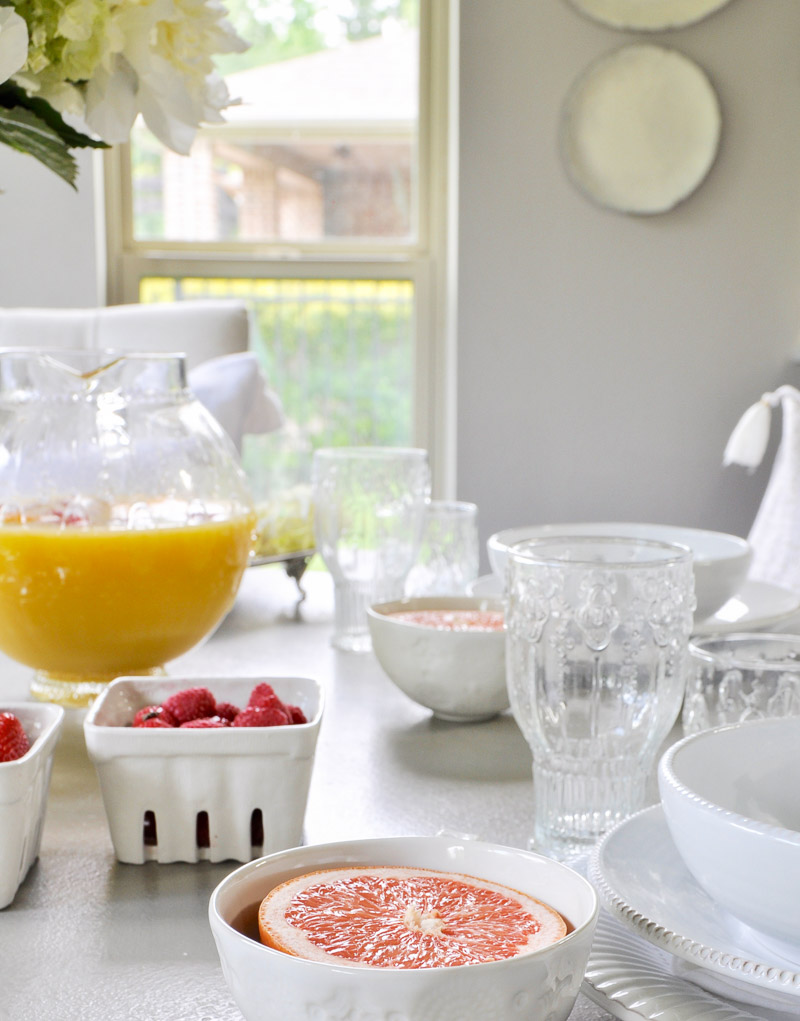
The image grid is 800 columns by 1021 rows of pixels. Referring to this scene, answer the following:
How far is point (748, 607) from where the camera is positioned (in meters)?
1.00

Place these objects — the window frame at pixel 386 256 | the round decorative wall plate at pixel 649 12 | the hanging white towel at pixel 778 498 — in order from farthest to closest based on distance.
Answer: the window frame at pixel 386 256
the round decorative wall plate at pixel 649 12
the hanging white towel at pixel 778 498

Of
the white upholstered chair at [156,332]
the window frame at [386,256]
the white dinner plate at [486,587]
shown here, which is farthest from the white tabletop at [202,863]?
the window frame at [386,256]

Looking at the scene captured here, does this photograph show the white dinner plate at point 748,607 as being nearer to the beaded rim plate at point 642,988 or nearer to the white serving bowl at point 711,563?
the white serving bowl at point 711,563

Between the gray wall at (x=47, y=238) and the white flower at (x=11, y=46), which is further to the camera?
the gray wall at (x=47, y=238)

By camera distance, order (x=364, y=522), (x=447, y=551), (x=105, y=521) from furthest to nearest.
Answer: (x=447, y=551) < (x=364, y=522) < (x=105, y=521)

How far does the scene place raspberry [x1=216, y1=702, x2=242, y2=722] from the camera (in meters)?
0.64

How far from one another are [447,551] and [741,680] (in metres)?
0.55

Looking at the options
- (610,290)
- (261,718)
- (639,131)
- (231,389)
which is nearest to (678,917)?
(261,718)

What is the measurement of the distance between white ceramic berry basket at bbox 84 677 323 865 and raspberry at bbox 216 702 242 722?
0.05 metres

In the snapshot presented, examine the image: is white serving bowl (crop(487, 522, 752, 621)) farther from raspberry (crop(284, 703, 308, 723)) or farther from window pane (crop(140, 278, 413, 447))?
window pane (crop(140, 278, 413, 447))

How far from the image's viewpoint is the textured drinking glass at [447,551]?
4.05 ft

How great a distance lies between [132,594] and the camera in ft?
2.67

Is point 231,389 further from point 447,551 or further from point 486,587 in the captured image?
point 486,587

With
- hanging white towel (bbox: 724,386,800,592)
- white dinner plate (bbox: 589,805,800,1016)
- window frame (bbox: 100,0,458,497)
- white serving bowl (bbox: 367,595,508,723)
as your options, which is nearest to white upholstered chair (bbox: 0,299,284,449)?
window frame (bbox: 100,0,458,497)
